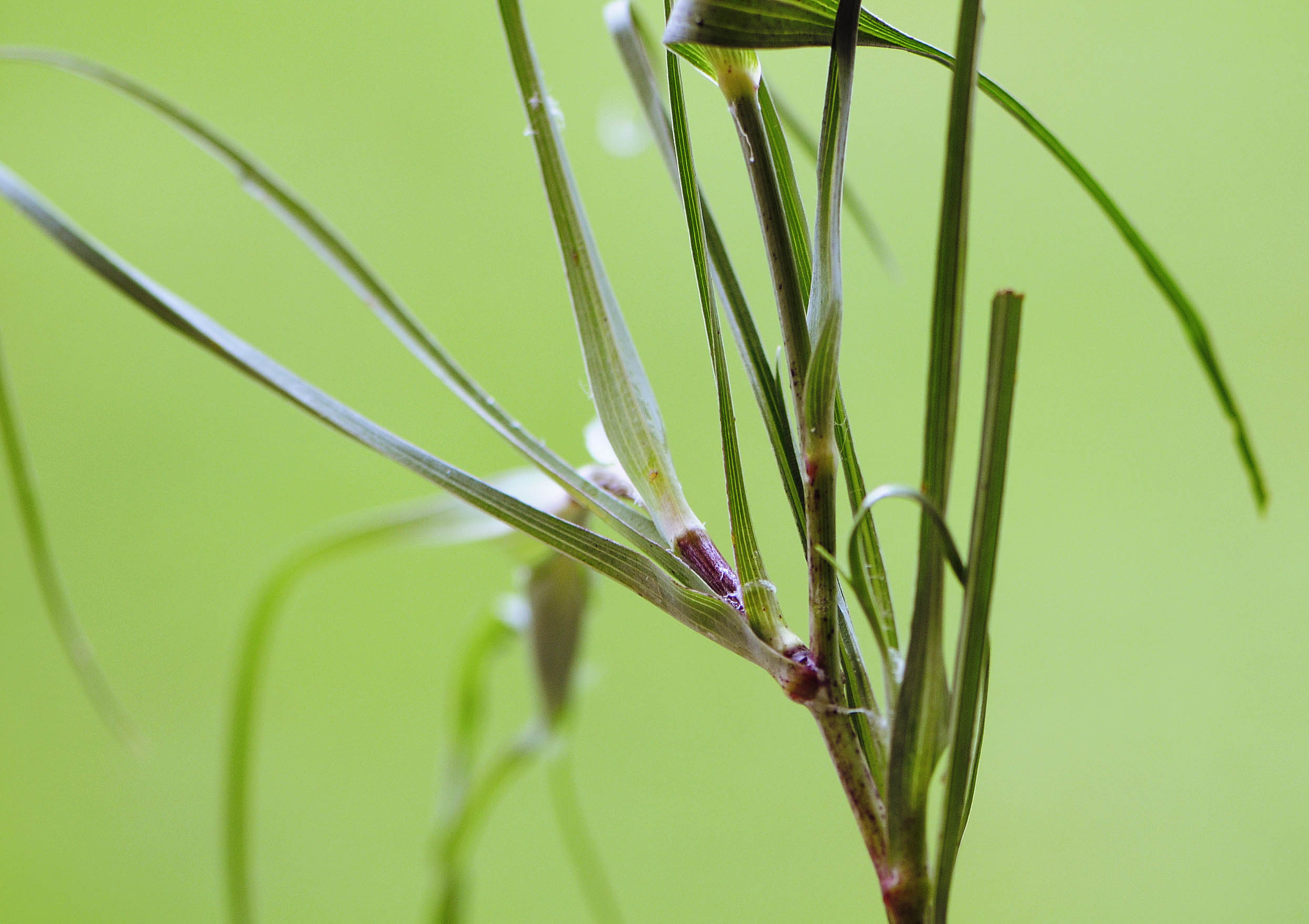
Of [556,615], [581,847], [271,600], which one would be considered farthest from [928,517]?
[581,847]

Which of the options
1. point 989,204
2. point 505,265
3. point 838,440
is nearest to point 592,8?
point 505,265

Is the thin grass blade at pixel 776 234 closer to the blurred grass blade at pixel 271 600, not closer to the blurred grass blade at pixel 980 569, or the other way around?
the blurred grass blade at pixel 980 569

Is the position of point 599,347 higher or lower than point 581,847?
higher

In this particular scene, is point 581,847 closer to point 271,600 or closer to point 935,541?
point 271,600

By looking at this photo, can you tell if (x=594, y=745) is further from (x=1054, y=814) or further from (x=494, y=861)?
(x=1054, y=814)

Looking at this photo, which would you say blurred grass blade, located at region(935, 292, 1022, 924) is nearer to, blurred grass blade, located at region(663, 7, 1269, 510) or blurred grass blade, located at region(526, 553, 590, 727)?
blurred grass blade, located at region(663, 7, 1269, 510)

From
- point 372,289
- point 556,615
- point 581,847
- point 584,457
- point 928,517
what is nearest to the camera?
point 928,517

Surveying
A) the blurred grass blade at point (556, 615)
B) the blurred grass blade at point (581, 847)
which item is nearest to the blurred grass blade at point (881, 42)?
the blurred grass blade at point (556, 615)

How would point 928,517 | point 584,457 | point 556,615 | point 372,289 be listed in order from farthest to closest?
point 584,457
point 556,615
point 372,289
point 928,517
